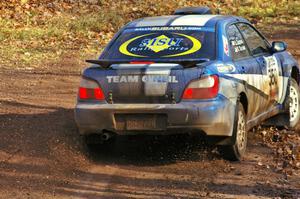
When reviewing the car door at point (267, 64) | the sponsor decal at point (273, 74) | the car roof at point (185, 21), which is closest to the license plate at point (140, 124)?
the car roof at point (185, 21)

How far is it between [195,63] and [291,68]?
2.77 m

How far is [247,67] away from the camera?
723 cm

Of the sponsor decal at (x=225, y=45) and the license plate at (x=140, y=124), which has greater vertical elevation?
the sponsor decal at (x=225, y=45)

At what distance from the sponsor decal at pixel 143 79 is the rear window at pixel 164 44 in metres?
0.46

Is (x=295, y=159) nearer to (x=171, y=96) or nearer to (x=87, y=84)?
(x=171, y=96)

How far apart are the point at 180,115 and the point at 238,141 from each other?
88 cm

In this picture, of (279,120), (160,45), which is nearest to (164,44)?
(160,45)

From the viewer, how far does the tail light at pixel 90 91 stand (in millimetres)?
6613

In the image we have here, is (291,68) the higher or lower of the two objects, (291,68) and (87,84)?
the lower

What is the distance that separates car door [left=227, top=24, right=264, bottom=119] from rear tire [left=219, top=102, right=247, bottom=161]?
28cm

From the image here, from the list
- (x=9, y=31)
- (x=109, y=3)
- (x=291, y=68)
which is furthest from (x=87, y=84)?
(x=109, y=3)

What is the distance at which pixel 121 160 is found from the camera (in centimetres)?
715

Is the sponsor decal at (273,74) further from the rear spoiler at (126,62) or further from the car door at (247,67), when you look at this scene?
the rear spoiler at (126,62)

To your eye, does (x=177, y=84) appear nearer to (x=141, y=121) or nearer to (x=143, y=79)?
(x=143, y=79)
